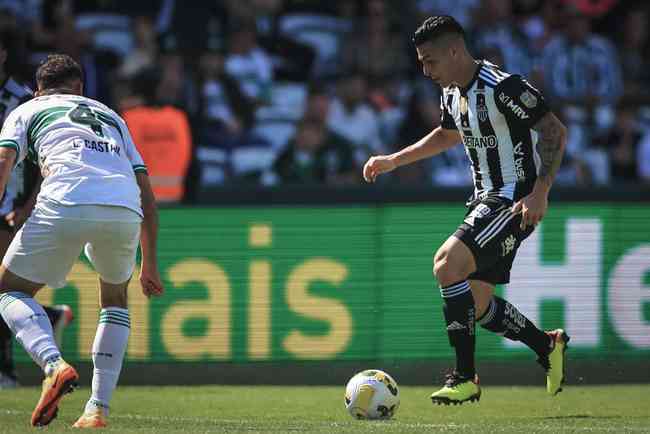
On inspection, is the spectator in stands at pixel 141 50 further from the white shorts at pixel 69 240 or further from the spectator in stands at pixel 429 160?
the white shorts at pixel 69 240

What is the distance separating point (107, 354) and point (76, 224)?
74 centimetres

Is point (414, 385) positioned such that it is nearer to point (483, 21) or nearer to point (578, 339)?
point (578, 339)

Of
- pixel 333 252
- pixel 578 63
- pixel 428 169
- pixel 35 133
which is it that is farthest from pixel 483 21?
pixel 35 133

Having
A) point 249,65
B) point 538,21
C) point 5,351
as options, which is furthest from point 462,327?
point 538,21

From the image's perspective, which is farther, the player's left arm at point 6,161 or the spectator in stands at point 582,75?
the spectator in stands at point 582,75

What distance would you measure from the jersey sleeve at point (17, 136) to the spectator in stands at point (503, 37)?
9.23 meters

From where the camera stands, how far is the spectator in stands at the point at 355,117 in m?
15.0

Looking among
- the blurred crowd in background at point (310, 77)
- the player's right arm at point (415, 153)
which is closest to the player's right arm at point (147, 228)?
the player's right arm at point (415, 153)

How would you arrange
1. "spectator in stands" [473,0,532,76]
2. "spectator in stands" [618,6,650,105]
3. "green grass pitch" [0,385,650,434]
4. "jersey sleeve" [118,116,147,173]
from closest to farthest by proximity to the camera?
"jersey sleeve" [118,116,147,173] → "green grass pitch" [0,385,650,434] → "spectator in stands" [473,0,532,76] → "spectator in stands" [618,6,650,105]

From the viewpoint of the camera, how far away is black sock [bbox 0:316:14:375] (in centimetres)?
1007

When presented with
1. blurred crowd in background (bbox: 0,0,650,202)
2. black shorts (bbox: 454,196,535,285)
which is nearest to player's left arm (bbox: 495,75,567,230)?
black shorts (bbox: 454,196,535,285)

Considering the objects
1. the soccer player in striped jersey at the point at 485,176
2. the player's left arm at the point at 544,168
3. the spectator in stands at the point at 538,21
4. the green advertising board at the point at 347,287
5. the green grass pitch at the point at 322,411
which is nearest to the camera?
the green grass pitch at the point at 322,411

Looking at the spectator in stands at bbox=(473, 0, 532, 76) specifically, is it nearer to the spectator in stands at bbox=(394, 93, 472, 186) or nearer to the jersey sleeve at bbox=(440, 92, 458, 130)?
the spectator in stands at bbox=(394, 93, 472, 186)

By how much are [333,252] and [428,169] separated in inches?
163
